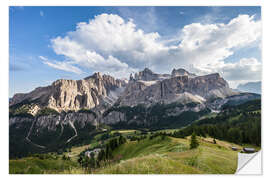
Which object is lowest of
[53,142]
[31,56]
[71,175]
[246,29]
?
[53,142]

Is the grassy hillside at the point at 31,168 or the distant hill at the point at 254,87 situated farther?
the distant hill at the point at 254,87

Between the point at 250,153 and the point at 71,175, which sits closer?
the point at 71,175

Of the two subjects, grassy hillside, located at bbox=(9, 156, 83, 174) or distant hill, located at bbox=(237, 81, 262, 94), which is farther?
distant hill, located at bbox=(237, 81, 262, 94)

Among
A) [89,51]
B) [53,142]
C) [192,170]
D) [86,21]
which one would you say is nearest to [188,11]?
[86,21]

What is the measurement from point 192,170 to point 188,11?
14.8 m

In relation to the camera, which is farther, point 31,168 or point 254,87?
point 31,168

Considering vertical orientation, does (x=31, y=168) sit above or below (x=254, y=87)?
below

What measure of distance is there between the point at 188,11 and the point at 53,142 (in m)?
211

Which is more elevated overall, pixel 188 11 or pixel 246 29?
pixel 188 11

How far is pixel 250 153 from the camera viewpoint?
44.6ft

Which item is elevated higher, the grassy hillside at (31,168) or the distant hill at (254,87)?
the distant hill at (254,87)
